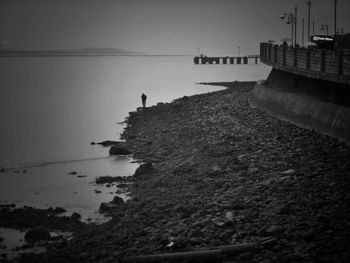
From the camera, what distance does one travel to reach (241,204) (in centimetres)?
1313

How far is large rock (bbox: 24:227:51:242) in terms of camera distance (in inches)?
567

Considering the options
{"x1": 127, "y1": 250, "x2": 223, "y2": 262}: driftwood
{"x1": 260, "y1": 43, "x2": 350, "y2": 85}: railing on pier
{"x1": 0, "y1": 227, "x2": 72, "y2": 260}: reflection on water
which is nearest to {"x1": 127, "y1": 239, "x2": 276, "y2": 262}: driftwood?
{"x1": 127, "y1": 250, "x2": 223, "y2": 262}: driftwood

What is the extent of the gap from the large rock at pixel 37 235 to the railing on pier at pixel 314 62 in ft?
39.6

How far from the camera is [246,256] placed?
1003cm

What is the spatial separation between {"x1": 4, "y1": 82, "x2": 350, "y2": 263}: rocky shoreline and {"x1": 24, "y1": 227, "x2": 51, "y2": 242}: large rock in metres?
0.97

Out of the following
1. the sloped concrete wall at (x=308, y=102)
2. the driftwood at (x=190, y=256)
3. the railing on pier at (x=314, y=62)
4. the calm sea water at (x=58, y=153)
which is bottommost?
the calm sea water at (x=58, y=153)

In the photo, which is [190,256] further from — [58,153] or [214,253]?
[58,153]

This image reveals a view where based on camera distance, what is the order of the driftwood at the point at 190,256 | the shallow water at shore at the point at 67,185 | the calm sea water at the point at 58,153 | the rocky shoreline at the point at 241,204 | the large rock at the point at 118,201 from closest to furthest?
the driftwood at the point at 190,256, the rocky shoreline at the point at 241,204, the large rock at the point at 118,201, the shallow water at shore at the point at 67,185, the calm sea water at the point at 58,153

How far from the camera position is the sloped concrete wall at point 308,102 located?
18.1m

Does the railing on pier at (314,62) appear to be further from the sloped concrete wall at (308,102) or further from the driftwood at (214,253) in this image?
the driftwood at (214,253)

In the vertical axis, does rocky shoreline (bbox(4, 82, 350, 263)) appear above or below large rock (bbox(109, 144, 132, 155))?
above

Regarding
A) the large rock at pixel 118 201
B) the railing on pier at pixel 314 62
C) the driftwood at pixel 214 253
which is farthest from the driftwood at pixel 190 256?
the railing on pier at pixel 314 62

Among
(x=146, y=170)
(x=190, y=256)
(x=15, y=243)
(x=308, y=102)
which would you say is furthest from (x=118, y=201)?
(x=308, y=102)

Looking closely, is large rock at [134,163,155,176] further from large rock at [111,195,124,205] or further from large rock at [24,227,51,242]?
large rock at [24,227,51,242]
